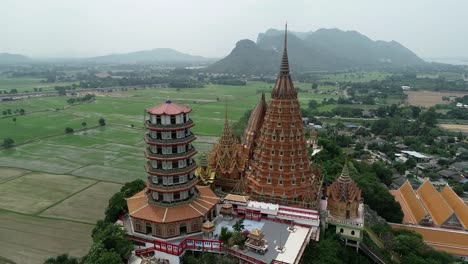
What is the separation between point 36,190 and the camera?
58.9m

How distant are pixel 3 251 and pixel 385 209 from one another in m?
46.2

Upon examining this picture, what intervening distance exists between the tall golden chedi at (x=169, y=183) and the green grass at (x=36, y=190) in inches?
968

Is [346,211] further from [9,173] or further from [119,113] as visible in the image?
[119,113]

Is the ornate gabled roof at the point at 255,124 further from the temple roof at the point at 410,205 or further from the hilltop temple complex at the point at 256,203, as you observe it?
the temple roof at the point at 410,205

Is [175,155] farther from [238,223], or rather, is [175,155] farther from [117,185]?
[117,185]

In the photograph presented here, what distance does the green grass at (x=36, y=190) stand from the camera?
53.0 meters

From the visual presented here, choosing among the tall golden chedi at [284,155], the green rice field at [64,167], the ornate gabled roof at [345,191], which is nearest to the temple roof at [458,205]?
the ornate gabled roof at [345,191]

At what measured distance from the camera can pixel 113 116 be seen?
12506cm

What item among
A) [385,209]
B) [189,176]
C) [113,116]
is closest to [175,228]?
[189,176]

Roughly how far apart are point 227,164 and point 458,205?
3046cm

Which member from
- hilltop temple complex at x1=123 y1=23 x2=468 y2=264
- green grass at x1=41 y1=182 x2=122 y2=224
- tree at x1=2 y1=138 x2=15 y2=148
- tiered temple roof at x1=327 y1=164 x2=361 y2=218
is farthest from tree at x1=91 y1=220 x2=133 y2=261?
tree at x1=2 y1=138 x2=15 y2=148

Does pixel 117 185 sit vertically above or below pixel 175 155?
below

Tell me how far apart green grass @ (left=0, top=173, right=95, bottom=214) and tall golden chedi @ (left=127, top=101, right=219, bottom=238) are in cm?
2458

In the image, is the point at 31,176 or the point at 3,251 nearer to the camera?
the point at 3,251
